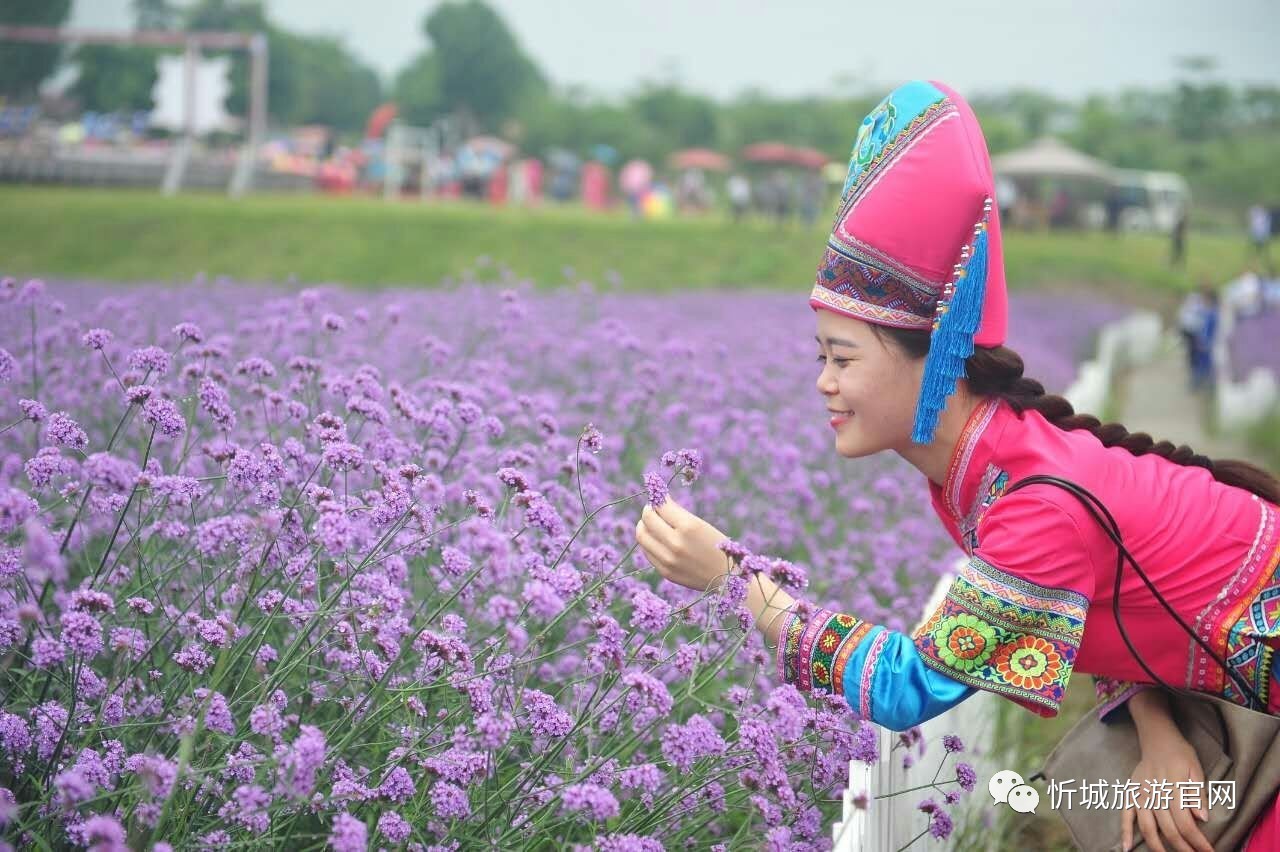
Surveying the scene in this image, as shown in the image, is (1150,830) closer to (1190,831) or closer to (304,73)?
(1190,831)

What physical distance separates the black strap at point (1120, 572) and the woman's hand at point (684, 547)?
47 centimetres

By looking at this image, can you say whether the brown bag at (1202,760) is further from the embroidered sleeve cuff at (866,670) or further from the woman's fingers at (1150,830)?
the embroidered sleeve cuff at (866,670)

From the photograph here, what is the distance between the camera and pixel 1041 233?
33.1 m

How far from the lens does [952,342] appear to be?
6.58ft

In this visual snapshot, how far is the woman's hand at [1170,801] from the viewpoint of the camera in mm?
2006

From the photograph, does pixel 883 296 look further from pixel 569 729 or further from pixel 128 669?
pixel 128 669

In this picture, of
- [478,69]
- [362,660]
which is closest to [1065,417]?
[362,660]

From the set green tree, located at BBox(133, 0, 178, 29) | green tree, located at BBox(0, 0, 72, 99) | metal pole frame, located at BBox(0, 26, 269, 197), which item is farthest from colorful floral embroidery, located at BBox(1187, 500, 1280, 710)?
green tree, located at BBox(133, 0, 178, 29)

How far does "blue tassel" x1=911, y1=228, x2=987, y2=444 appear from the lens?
198 cm

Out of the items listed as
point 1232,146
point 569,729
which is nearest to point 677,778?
point 569,729

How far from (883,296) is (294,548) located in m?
1.01

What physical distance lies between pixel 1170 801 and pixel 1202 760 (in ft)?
0.31

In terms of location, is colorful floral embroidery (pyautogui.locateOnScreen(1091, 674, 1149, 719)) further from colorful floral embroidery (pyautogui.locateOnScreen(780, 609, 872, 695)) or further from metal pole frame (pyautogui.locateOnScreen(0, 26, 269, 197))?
metal pole frame (pyautogui.locateOnScreen(0, 26, 269, 197))

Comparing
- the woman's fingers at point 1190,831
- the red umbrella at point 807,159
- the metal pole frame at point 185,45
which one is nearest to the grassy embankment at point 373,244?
the metal pole frame at point 185,45
